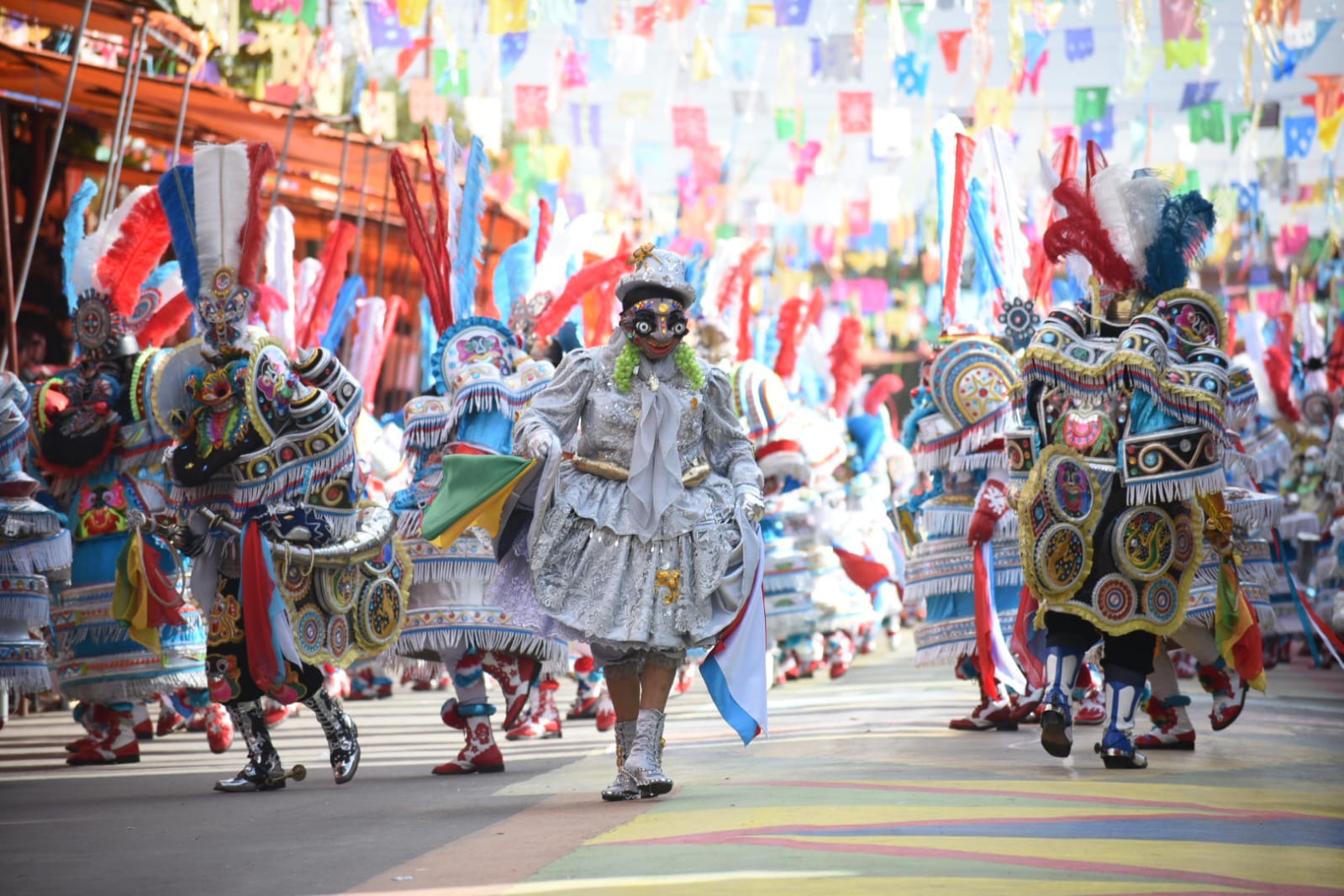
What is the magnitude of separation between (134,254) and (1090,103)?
1355 cm

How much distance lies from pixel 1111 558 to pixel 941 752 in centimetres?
117

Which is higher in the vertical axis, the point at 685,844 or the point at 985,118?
the point at 985,118

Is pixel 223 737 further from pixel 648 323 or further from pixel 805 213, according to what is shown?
pixel 805 213

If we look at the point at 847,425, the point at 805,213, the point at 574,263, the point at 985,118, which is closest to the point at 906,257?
the point at 805,213

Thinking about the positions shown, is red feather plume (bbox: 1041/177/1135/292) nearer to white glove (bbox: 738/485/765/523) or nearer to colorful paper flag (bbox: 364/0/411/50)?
white glove (bbox: 738/485/765/523)

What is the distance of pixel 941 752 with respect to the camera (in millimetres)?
7289

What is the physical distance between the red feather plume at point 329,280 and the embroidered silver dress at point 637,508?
417 centimetres

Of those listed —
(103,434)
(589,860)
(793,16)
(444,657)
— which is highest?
(793,16)

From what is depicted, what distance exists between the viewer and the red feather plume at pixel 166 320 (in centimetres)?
888

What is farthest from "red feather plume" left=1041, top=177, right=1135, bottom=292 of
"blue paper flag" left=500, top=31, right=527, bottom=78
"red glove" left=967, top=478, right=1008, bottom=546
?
"blue paper flag" left=500, top=31, right=527, bottom=78

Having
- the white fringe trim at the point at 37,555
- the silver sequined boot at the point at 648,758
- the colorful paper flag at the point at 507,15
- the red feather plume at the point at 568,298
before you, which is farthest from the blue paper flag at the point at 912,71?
the silver sequined boot at the point at 648,758

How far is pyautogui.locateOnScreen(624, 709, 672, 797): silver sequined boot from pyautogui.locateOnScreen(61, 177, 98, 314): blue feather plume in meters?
3.98

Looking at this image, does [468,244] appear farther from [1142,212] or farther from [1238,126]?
[1238,126]

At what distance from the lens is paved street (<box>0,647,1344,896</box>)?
427cm
